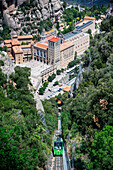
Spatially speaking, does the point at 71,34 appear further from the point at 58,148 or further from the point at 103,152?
the point at 103,152

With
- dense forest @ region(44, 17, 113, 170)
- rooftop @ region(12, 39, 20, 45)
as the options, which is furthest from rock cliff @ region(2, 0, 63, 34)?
dense forest @ region(44, 17, 113, 170)

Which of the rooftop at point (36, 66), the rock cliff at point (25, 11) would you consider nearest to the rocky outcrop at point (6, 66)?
the rooftop at point (36, 66)

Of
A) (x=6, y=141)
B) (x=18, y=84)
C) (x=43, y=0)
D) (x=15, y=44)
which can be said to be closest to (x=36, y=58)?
(x=15, y=44)

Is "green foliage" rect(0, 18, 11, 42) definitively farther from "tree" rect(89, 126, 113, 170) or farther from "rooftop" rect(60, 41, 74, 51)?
"tree" rect(89, 126, 113, 170)

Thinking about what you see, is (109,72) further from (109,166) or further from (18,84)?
(109,166)

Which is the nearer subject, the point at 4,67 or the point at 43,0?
the point at 4,67

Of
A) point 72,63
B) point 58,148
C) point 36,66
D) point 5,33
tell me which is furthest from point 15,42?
point 58,148
